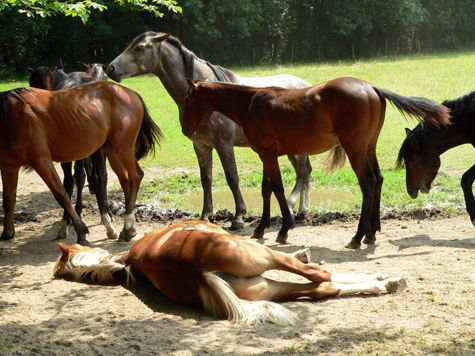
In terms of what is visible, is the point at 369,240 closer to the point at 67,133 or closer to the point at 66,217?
the point at 67,133

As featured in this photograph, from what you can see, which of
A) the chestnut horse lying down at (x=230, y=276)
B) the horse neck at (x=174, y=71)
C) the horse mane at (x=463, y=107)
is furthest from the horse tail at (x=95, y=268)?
the horse mane at (x=463, y=107)

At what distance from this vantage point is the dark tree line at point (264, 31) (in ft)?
96.6

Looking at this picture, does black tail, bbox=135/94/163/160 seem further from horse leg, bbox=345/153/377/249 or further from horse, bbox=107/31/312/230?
horse leg, bbox=345/153/377/249

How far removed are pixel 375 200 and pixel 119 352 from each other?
3.77 meters

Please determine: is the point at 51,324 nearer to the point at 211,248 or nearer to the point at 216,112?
the point at 211,248

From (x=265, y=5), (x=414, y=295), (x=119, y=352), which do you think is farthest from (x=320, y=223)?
(x=265, y=5)

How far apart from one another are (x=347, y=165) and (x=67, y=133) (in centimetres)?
593

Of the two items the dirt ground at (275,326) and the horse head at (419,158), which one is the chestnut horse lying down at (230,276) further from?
the horse head at (419,158)

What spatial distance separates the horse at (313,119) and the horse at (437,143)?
48 centimetres

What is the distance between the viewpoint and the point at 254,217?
327 inches

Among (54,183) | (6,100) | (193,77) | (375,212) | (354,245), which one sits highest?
(193,77)

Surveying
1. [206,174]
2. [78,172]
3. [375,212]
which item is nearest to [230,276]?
[375,212]

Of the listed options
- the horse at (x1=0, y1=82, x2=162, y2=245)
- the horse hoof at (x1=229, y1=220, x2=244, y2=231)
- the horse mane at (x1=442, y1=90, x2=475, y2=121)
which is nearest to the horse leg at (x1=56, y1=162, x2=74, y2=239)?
the horse at (x1=0, y1=82, x2=162, y2=245)

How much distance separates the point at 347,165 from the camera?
445 inches
